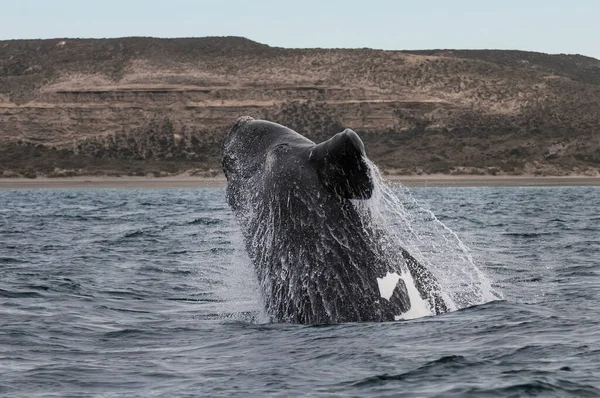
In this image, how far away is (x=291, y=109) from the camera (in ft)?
246

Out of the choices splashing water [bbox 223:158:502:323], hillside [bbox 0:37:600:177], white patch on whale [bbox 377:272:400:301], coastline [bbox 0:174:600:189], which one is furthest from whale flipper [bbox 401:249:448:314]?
hillside [bbox 0:37:600:177]

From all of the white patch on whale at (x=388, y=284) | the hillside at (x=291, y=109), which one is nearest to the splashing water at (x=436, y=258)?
the white patch on whale at (x=388, y=284)

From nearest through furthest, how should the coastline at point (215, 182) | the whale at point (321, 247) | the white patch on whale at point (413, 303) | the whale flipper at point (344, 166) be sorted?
the whale flipper at point (344, 166) → the whale at point (321, 247) → the white patch on whale at point (413, 303) → the coastline at point (215, 182)

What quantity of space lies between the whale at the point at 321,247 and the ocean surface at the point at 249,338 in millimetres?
157

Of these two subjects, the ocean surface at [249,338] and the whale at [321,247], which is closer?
the ocean surface at [249,338]

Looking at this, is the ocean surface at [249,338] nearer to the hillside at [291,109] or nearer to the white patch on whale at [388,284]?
the white patch on whale at [388,284]

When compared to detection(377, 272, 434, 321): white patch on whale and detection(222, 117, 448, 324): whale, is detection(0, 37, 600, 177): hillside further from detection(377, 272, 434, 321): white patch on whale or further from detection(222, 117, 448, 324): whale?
detection(222, 117, 448, 324): whale

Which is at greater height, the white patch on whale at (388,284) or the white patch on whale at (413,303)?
the white patch on whale at (388,284)

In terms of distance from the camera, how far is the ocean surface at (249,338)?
6.61 meters

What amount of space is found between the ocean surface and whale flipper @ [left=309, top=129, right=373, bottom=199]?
1.02 metres

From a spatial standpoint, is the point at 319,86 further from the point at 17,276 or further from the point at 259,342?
the point at 259,342

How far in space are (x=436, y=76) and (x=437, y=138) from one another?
46.2 feet

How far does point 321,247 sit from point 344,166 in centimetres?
71

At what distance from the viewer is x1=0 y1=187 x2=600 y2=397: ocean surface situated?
21.7ft
